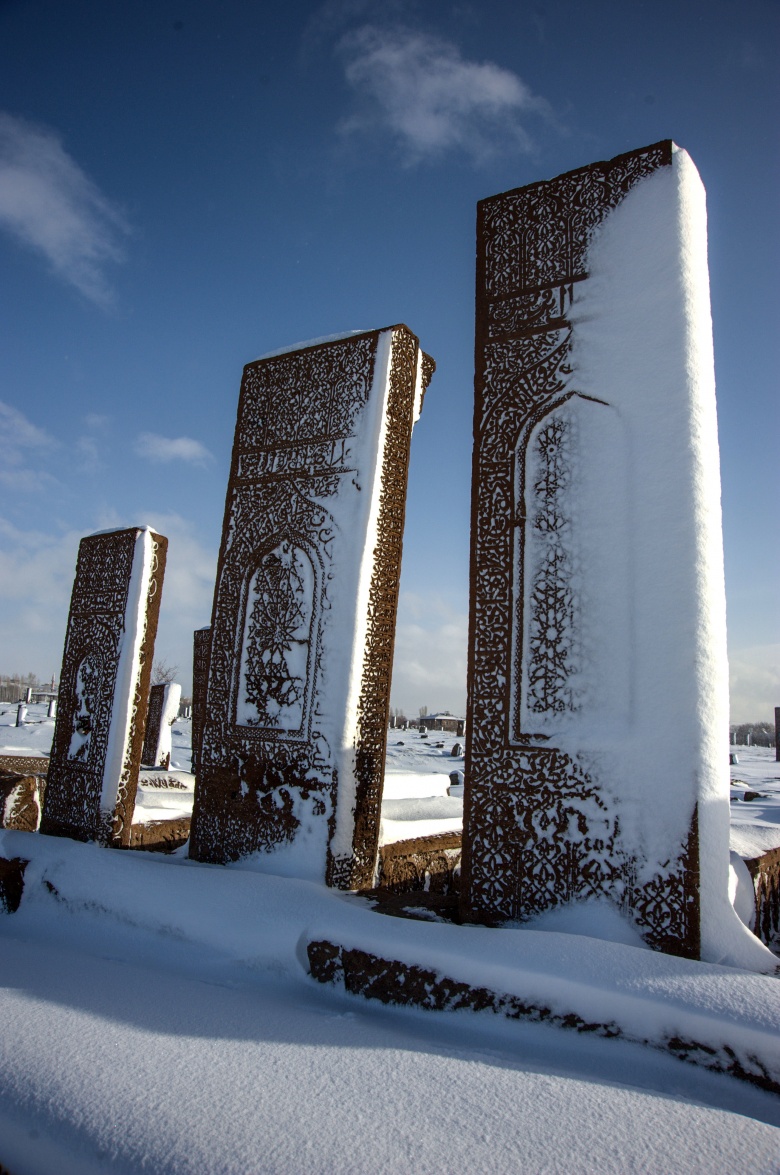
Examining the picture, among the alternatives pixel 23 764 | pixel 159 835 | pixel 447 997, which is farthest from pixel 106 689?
pixel 23 764

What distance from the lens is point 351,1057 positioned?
3.89 feet

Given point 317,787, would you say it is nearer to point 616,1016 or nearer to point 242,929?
point 242,929

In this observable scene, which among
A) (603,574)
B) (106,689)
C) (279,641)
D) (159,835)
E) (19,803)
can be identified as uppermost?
(603,574)

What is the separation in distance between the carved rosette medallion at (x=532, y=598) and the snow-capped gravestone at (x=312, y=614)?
55cm

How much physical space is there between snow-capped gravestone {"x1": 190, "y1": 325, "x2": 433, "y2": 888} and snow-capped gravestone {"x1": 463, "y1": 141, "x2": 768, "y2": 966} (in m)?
0.56

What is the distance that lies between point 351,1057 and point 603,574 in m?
1.15

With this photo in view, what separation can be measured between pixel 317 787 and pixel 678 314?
1698mm

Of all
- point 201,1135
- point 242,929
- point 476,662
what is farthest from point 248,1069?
point 476,662

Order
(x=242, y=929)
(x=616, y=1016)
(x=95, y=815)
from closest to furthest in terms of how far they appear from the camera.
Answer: (x=616, y=1016)
(x=242, y=929)
(x=95, y=815)

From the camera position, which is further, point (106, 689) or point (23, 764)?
point (23, 764)

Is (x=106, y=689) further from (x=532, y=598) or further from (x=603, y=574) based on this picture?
(x=603, y=574)

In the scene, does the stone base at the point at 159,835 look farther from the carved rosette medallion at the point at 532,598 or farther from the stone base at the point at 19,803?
the carved rosette medallion at the point at 532,598

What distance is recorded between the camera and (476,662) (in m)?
1.88

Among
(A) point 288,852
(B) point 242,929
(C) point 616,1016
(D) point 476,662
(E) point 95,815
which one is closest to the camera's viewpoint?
(C) point 616,1016
